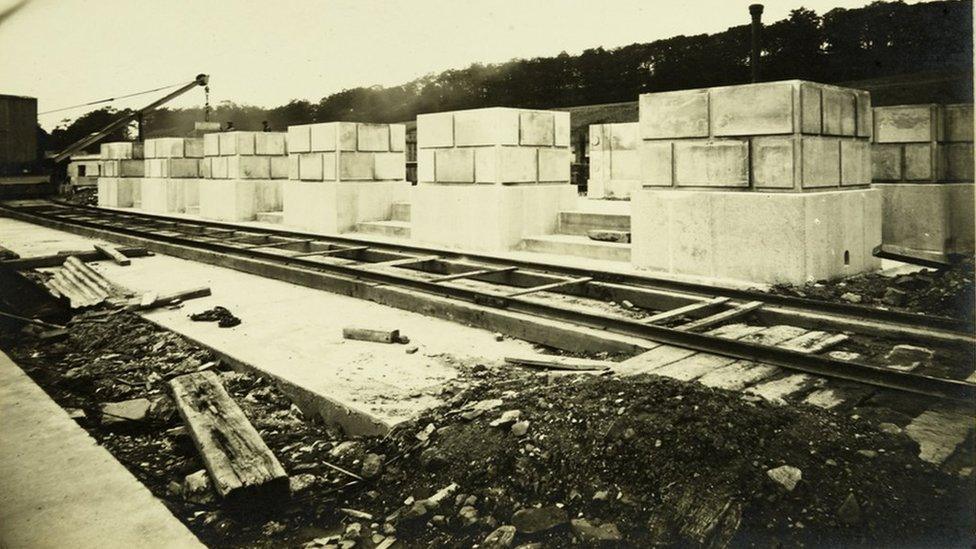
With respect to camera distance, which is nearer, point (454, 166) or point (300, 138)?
point (454, 166)

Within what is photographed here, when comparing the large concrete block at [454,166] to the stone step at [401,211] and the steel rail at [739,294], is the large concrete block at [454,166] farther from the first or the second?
the stone step at [401,211]

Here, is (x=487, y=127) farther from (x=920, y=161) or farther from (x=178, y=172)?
(x=178, y=172)

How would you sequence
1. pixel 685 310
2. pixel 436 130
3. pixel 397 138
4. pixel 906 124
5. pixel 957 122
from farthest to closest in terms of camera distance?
1. pixel 397 138
2. pixel 436 130
3. pixel 906 124
4. pixel 957 122
5. pixel 685 310

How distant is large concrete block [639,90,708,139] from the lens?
27.0 ft

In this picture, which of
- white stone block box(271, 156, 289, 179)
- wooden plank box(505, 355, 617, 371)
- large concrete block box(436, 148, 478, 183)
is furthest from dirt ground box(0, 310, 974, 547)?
white stone block box(271, 156, 289, 179)

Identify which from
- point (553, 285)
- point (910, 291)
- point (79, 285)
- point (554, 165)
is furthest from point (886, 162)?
point (79, 285)

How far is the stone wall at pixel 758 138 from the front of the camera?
7.58 metres

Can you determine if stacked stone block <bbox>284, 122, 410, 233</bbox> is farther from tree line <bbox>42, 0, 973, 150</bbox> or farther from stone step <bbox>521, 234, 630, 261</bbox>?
tree line <bbox>42, 0, 973, 150</bbox>

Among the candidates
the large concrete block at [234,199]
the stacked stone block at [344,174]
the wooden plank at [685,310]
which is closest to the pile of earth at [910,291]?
the wooden plank at [685,310]

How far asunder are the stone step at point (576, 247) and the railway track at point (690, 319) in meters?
1.82

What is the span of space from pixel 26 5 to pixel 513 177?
28.4 feet

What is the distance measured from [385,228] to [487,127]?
3.96m

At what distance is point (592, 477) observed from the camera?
3.03m

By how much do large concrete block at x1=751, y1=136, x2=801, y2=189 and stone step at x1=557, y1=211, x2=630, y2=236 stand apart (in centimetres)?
327
